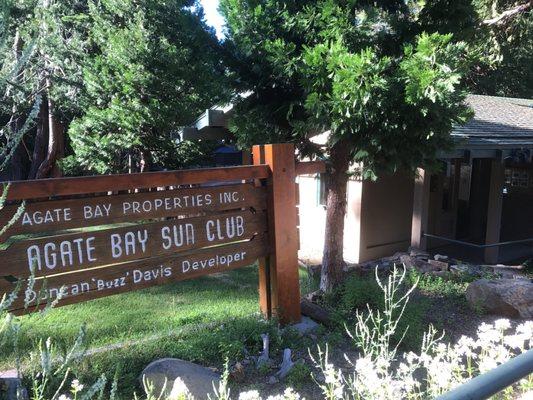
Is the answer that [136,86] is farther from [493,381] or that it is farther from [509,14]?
[493,381]

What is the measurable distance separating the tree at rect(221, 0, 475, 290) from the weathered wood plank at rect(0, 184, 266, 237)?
112 centimetres

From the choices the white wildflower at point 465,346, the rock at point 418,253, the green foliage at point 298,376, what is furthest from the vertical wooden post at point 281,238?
the rock at point 418,253

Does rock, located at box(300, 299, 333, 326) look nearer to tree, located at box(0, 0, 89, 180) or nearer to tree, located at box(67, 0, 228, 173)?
tree, located at box(67, 0, 228, 173)

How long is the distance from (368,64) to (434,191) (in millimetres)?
7255

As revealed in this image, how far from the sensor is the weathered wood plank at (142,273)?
3508 mm

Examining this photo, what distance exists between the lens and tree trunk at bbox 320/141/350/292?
5.88 m

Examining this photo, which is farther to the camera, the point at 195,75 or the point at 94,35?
the point at 94,35

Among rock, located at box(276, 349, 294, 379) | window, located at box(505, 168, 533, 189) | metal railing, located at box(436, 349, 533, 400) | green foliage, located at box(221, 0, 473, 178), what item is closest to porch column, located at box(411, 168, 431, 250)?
green foliage, located at box(221, 0, 473, 178)

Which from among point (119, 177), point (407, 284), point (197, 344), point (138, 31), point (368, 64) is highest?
point (138, 31)

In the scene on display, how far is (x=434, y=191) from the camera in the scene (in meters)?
10.7

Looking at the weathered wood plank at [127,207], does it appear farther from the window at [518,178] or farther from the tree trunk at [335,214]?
the window at [518,178]

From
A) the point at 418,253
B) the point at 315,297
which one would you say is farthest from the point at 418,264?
the point at 315,297

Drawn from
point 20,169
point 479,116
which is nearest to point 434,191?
point 479,116

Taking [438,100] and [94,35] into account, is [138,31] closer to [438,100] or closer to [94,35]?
[94,35]
